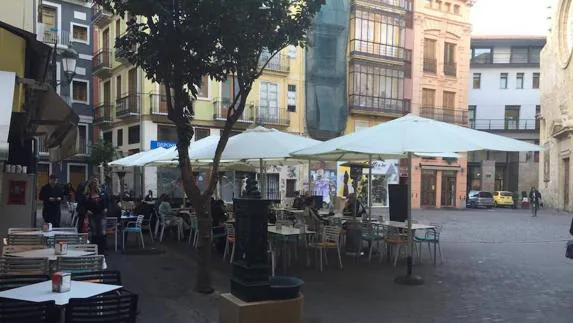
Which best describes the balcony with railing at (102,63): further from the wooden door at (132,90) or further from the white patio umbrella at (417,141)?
the white patio umbrella at (417,141)

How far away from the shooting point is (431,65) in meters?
37.9

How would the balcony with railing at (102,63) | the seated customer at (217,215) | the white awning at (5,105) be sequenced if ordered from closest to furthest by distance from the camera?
the white awning at (5,105), the seated customer at (217,215), the balcony with railing at (102,63)

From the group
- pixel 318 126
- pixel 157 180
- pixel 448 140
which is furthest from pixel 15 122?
pixel 318 126

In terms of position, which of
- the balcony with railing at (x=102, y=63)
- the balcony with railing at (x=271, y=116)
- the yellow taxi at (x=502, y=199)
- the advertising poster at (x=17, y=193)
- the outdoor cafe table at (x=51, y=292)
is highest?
the balcony with railing at (x=102, y=63)

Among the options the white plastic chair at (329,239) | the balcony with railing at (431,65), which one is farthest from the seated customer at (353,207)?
the balcony with railing at (431,65)

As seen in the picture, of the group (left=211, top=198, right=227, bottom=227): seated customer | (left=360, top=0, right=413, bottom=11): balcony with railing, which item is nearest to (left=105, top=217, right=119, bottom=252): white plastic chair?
(left=211, top=198, right=227, bottom=227): seated customer

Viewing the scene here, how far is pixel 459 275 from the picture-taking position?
378 inches

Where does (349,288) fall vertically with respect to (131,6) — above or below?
below

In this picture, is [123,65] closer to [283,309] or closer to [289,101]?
[289,101]

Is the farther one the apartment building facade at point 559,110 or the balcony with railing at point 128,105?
the apartment building facade at point 559,110

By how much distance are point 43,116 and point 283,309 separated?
509cm

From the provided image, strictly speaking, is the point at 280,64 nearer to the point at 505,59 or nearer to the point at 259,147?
the point at 259,147

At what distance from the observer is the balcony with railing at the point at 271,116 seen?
3098cm

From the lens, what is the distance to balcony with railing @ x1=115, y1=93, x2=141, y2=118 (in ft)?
94.0
